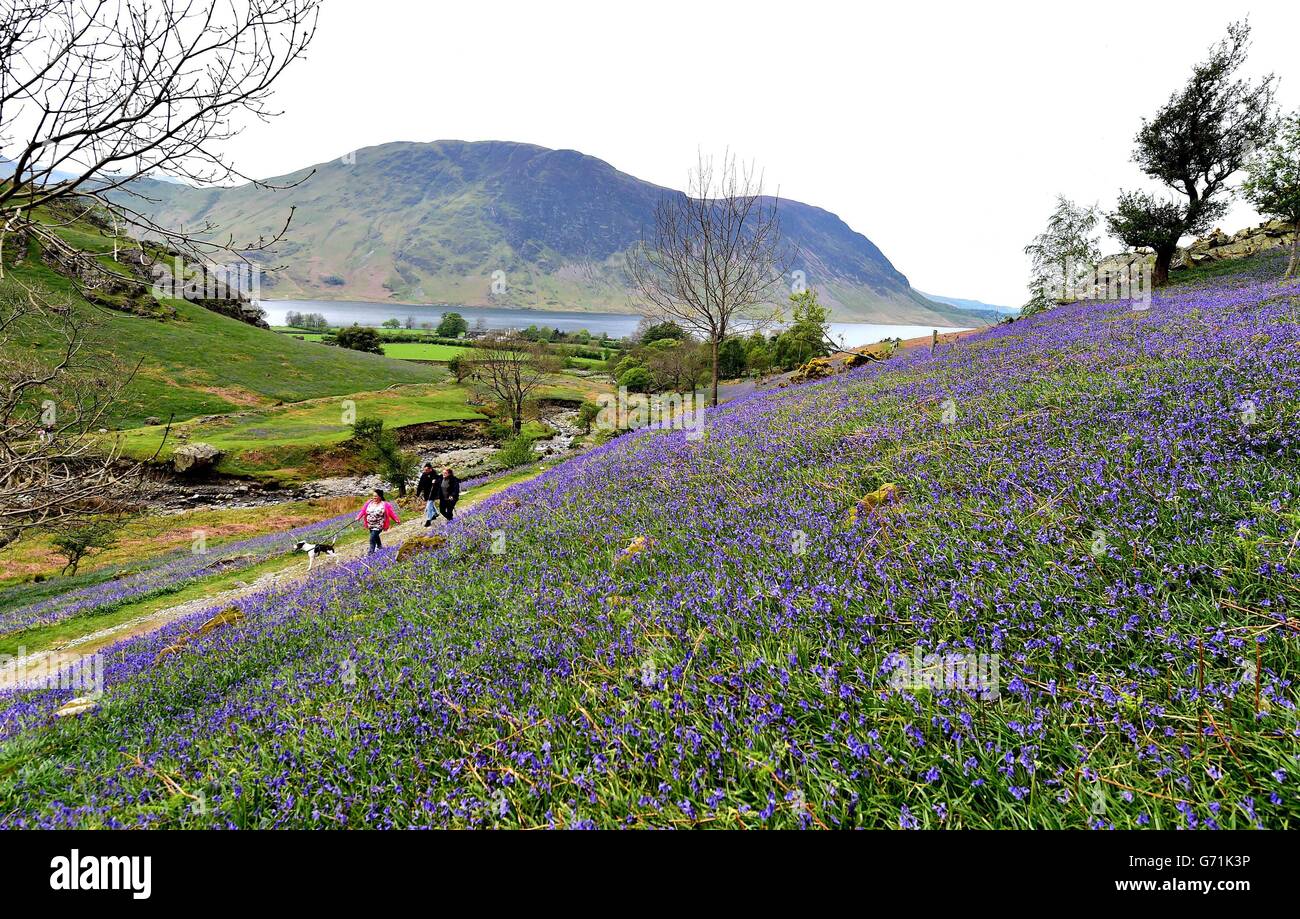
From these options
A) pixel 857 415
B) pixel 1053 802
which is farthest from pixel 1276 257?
pixel 1053 802

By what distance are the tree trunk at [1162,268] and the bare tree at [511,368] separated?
50730 mm

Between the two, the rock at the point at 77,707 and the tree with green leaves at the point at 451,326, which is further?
the tree with green leaves at the point at 451,326

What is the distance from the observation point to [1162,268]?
30.4m

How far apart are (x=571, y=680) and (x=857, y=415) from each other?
7.72m

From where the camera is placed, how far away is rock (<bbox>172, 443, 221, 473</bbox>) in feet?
118

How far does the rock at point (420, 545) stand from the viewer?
10.3m

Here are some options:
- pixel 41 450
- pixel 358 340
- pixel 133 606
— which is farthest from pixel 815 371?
pixel 358 340

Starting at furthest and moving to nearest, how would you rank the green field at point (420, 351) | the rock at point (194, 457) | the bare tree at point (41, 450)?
the green field at point (420, 351), the rock at point (194, 457), the bare tree at point (41, 450)

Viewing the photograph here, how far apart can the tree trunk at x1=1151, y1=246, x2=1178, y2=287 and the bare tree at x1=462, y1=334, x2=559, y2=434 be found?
50730 millimetres

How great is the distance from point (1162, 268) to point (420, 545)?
45.1m

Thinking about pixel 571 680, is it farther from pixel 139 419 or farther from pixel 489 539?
pixel 139 419

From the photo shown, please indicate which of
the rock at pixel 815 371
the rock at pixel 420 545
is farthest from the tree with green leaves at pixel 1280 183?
the rock at pixel 420 545

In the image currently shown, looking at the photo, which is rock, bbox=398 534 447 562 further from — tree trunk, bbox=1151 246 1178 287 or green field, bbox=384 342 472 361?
green field, bbox=384 342 472 361

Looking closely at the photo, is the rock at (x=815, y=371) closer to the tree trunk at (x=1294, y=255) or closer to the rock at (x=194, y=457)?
the tree trunk at (x=1294, y=255)
